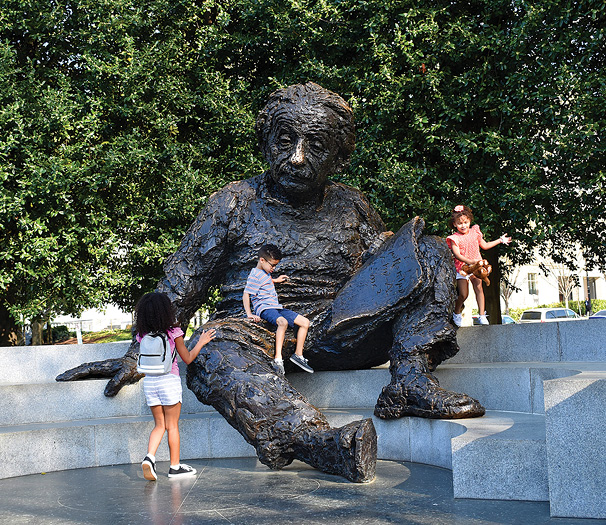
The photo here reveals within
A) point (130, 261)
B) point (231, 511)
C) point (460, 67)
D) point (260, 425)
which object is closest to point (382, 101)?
point (460, 67)

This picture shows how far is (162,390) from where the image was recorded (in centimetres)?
475

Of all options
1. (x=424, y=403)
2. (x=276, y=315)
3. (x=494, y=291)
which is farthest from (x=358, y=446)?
(x=494, y=291)

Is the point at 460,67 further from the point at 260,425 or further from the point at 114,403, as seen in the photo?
the point at 260,425

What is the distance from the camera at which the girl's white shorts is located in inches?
187

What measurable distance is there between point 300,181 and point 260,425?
6.31 feet

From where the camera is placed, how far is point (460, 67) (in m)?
10.9

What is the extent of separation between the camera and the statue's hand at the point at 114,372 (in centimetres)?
577

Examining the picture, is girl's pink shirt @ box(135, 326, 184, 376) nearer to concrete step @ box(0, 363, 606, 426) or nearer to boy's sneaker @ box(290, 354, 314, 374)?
boy's sneaker @ box(290, 354, 314, 374)

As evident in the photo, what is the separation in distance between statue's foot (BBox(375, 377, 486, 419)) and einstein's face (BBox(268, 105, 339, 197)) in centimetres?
161

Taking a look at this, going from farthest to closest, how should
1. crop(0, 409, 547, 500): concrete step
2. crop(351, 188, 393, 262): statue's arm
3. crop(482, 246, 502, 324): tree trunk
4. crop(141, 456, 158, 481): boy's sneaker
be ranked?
crop(482, 246, 502, 324): tree trunk, crop(351, 188, 393, 262): statue's arm, crop(141, 456, 158, 481): boy's sneaker, crop(0, 409, 547, 500): concrete step

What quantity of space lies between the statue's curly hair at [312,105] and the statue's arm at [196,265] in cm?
54

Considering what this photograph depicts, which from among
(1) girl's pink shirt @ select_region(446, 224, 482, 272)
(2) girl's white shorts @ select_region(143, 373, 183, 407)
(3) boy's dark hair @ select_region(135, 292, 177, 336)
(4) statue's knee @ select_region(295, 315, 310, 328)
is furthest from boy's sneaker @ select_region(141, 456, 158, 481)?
(1) girl's pink shirt @ select_region(446, 224, 482, 272)

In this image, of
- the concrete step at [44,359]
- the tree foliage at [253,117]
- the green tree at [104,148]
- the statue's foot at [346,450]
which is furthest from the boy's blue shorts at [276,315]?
the green tree at [104,148]

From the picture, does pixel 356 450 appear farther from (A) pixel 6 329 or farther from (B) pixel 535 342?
(A) pixel 6 329
